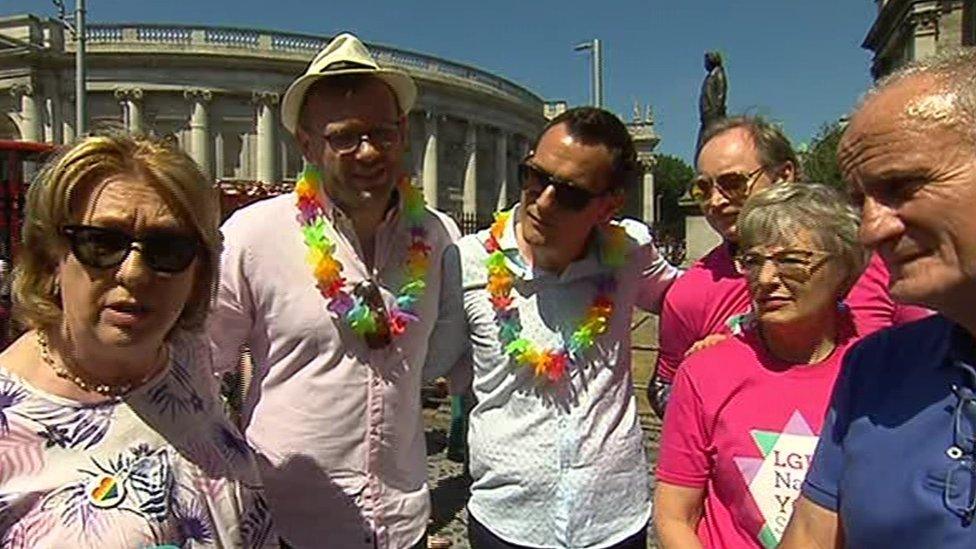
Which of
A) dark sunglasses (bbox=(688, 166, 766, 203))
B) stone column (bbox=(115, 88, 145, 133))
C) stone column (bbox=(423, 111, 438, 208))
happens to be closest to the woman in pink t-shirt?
dark sunglasses (bbox=(688, 166, 766, 203))

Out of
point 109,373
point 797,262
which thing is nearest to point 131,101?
point 109,373

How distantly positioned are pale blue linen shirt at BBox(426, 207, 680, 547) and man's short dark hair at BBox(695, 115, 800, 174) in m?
0.62

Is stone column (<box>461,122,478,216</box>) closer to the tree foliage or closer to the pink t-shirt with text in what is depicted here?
the tree foliage

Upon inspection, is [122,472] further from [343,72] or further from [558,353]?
[558,353]

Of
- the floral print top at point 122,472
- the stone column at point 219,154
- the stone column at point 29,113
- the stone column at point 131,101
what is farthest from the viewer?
the stone column at point 219,154

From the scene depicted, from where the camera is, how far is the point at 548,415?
2.85 m

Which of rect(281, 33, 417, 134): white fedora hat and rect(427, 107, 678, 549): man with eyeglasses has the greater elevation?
rect(281, 33, 417, 134): white fedora hat

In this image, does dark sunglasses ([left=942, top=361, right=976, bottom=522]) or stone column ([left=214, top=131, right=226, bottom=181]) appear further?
stone column ([left=214, top=131, right=226, bottom=181])

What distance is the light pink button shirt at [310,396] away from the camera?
8.61 ft

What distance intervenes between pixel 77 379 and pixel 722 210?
2063 mm

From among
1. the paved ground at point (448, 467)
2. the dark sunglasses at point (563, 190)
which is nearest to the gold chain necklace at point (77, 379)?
the dark sunglasses at point (563, 190)

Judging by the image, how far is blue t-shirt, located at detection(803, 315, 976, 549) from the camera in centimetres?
147

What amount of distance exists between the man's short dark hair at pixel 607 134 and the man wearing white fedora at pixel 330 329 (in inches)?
22.0

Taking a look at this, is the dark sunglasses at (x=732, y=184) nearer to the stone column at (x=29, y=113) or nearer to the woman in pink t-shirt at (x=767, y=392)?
the woman in pink t-shirt at (x=767, y=392)
